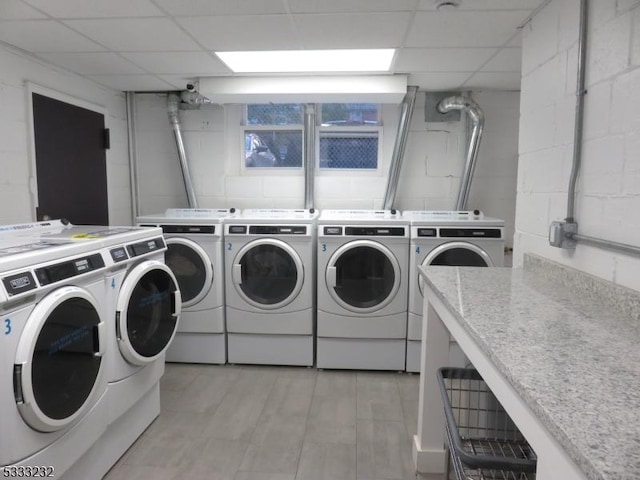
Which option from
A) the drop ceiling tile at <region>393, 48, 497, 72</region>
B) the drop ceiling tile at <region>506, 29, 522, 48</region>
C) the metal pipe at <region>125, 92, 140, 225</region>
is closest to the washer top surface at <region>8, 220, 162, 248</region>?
the metal pipe at <region>125, 92, 140, 225</region>

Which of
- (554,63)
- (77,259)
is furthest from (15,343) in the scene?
(554,63)

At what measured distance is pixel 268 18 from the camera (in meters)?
2.19

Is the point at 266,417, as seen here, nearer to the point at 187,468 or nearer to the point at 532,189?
the point at 187,468

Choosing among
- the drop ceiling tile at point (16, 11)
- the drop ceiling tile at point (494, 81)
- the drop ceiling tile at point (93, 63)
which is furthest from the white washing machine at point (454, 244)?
the drop ceiling tile at point (16, 11)

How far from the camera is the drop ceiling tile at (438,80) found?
125 inches

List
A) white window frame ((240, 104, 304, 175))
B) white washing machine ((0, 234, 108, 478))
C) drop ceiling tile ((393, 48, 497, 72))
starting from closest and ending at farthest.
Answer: white washing machine ((0, 234, 108, 478)), drop ceiling tile ((393, 48, 497, 72)), white window frame ((240, 104, 304, 175))

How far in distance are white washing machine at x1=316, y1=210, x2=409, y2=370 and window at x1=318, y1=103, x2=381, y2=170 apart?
2.76ft

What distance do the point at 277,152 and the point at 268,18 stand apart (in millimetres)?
1752

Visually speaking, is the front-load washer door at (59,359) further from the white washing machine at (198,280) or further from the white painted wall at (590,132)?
the white painted wall at (590,132)

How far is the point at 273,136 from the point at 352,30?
1.70 metres

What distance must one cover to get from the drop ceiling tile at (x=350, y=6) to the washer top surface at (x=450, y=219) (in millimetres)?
1449

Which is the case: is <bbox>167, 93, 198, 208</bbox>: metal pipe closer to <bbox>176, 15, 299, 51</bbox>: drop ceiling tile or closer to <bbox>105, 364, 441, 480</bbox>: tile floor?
<bbox>176, 15, 299, 51</bbox>: drop ceiling tile

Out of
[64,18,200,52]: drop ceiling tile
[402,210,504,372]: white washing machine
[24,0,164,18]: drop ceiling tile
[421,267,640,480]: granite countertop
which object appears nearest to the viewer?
[421,267,640,480]: granite countertop

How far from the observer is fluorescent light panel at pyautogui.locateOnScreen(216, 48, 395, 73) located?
2.79 metres
